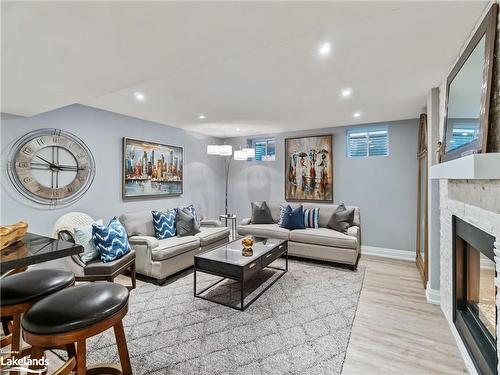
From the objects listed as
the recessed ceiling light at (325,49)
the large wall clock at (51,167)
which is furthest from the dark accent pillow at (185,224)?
the recessed ceiling light at (325,49)

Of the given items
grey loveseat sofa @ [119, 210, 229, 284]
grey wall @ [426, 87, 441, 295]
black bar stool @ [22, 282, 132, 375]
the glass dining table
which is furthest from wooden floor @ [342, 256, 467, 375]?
grey loveseat sofa @ [119, 210, 229, 284]

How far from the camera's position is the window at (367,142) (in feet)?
15.1

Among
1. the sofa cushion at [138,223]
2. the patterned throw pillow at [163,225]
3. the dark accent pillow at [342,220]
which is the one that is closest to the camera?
the sofa cushion at [138,223]

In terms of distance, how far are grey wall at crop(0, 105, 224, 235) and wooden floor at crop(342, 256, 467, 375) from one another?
3642 millimetres

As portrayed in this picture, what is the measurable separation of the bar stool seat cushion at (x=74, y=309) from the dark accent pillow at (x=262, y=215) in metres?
3.65

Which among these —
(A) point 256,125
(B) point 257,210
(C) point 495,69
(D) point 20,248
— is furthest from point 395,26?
(B) point 257,210

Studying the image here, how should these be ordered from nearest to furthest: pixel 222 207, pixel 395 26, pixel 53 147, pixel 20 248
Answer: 1. pixel 20 248
2. pixel 395 26
3. pixel 53 147
4. pixel 222 207

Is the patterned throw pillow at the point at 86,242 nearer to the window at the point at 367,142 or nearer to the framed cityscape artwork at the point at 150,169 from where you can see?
the framed cityscape artwork at the point at 150,169

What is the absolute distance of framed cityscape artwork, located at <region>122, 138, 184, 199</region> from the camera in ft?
13.3

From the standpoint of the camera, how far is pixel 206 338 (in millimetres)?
2141

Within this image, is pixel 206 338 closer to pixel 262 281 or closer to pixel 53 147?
pixel 262 281

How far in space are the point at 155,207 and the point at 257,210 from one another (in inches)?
76.2

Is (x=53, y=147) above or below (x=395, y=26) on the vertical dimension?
below

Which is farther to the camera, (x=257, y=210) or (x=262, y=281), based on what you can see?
(x=257, y=210)
